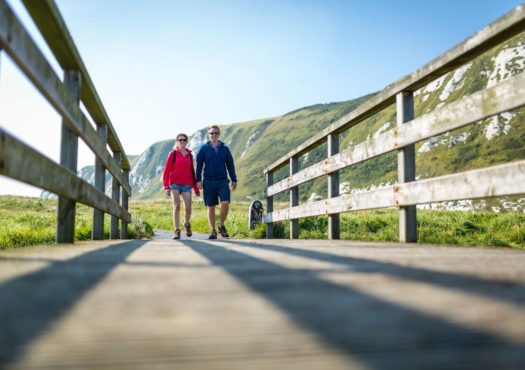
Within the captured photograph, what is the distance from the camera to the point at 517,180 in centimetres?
282

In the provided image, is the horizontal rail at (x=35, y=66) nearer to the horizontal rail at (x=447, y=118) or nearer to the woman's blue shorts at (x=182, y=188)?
the horizontal rail at (x=447, y=118)

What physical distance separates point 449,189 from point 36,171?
8.76 ft

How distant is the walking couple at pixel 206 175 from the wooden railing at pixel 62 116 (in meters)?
2.59

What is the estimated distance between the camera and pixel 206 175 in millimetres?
8125

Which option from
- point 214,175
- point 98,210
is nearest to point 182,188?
point 214,175

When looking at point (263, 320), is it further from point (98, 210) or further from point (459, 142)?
point (459, 142)

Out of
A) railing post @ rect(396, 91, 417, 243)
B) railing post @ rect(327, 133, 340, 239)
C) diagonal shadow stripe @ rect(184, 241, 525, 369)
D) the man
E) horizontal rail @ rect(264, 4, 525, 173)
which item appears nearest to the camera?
diagonal shadow stripe @ rect(184, 241, 525, 369)

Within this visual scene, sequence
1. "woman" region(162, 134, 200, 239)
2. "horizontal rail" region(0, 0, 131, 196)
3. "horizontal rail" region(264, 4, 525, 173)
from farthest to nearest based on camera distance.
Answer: "woman" region(162, 134, 200, 239) < "horizontal rail" region(264, 4, 525, 173) < "horizontal rail" region(0, 0, 131, 196)

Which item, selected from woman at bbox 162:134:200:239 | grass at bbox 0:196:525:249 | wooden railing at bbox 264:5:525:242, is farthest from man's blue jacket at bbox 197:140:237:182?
wooden railing at bbox 264:5:525:242

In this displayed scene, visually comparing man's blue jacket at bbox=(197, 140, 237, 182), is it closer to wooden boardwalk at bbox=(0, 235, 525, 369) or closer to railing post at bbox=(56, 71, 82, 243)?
railing post at bbox=(56, 71, 82, 243)

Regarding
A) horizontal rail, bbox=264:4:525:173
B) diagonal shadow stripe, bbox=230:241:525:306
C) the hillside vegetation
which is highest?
the hillside vegetation

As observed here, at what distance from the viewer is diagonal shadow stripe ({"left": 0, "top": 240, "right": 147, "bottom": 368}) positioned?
32.2 inches

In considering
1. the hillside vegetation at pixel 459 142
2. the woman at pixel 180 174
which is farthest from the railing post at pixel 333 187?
the hillside vegetation at pixel 459 142

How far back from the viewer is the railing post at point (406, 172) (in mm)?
4176
